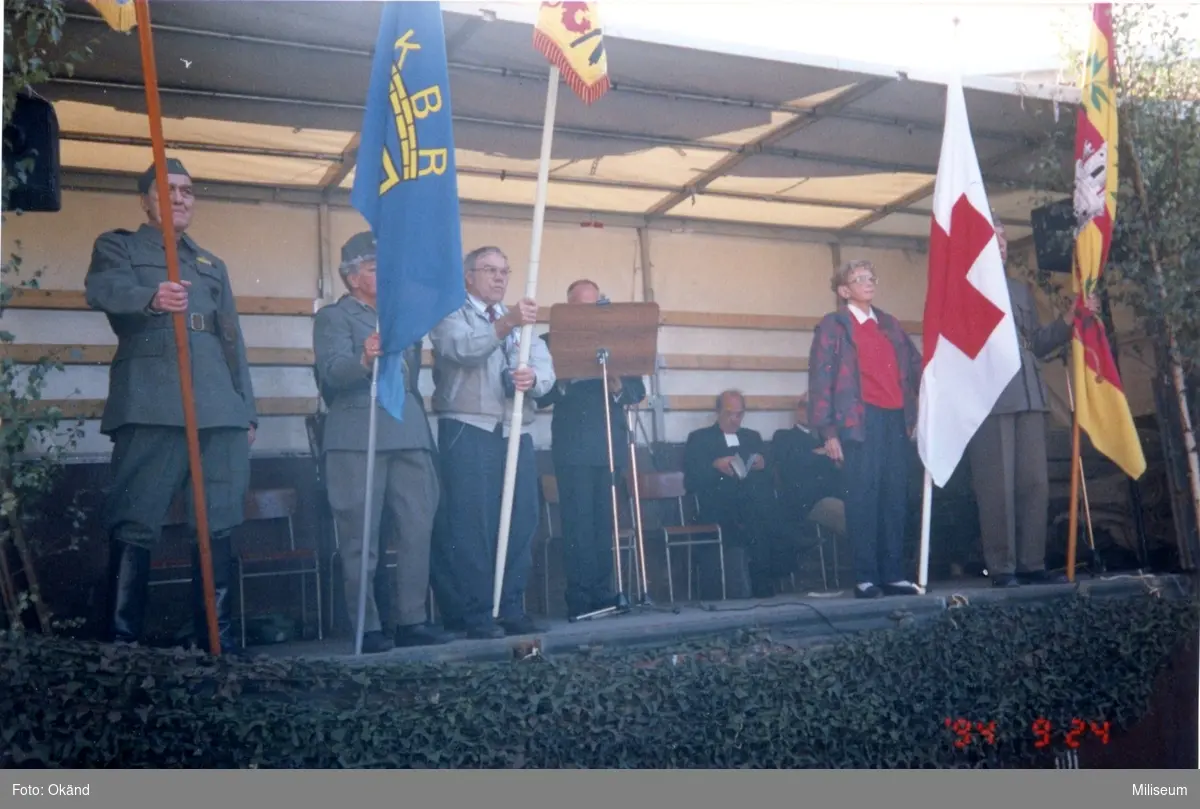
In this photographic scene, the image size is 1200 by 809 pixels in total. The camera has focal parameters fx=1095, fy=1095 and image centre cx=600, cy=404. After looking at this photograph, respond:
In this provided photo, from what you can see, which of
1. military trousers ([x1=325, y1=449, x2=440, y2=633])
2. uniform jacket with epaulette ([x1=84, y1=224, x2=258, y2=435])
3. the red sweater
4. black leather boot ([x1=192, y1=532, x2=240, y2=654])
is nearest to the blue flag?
military trousers ([x1=325, y1=449, x2=440, y2=633])

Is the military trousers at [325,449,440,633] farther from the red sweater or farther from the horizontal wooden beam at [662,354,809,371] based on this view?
the horizontal wooden beam at [662,354,809,371]

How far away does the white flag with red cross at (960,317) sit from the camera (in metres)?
5.56

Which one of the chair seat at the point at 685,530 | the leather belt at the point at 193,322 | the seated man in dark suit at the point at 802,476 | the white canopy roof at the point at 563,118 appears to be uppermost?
the white canopy roof at the point at 563,118

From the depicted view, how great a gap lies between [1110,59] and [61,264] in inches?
237

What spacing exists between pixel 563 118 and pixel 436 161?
187cm

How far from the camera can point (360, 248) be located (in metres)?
4.91

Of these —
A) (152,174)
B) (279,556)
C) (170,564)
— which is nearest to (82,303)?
(170,564)

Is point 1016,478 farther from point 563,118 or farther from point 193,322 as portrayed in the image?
point 193,322

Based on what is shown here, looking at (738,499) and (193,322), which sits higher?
(193,322)

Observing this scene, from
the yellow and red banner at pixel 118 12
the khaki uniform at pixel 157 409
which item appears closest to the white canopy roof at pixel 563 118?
the yellow and red banner at pixel 118 12

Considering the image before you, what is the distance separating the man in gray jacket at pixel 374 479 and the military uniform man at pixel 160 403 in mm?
359

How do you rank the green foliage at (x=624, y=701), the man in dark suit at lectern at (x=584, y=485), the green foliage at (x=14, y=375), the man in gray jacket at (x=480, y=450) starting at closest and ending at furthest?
the green foliage at (x=624, y=701), the green foliage at (x=14, y=375), the man in gray jacket at (x=480, y=450), the man in dark suit at lectern at (x=584, y=485)

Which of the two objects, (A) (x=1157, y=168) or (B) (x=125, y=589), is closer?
(B) (x=125, y=589)
